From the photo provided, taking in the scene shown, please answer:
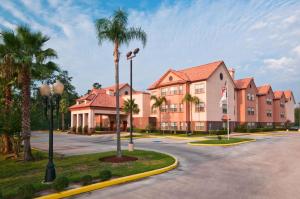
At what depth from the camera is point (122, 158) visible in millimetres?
16500

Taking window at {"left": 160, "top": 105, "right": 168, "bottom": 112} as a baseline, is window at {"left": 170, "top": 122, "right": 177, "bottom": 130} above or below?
below

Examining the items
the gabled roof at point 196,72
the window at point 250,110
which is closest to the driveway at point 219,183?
the gabled roof at point 196,72

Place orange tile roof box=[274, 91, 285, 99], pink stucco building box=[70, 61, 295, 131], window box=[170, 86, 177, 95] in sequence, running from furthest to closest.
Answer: orange tile roof box=[274, 91, 285, 99]
window box=[170, 86, 177, 95]
pink stucco building box=[70, 61, 295, 131]

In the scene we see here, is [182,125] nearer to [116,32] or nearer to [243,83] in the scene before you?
[243,83]

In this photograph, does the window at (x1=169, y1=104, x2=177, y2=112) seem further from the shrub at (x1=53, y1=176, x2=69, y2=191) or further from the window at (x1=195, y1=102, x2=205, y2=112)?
the shrub at (x1=53, y1=176, x2=69, y2=191)

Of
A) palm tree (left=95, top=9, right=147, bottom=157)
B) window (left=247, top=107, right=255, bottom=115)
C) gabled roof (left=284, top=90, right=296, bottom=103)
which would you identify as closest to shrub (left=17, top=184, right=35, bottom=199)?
palm tree (left=95, top=9, right=147, bottom=157)

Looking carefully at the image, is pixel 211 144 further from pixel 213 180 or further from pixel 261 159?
pixel 213 180

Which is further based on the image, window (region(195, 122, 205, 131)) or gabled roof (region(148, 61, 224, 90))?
gabled roof (region(148, 61, 224, 90))

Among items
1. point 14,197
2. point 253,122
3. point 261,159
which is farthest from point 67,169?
point 253,122

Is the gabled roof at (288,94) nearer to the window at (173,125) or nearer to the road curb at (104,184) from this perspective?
the window at (173,125)

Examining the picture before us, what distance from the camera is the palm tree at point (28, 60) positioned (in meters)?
16.7

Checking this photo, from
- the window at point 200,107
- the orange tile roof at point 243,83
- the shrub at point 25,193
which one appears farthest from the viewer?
the orange tile roof at point 243,83

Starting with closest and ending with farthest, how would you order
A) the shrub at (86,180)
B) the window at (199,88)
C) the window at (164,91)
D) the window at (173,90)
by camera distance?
the shrub at (86,180) < the window at (199,88) < the window at (173,90) < the window at (164,91)

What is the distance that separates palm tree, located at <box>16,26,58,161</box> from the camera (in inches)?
656
